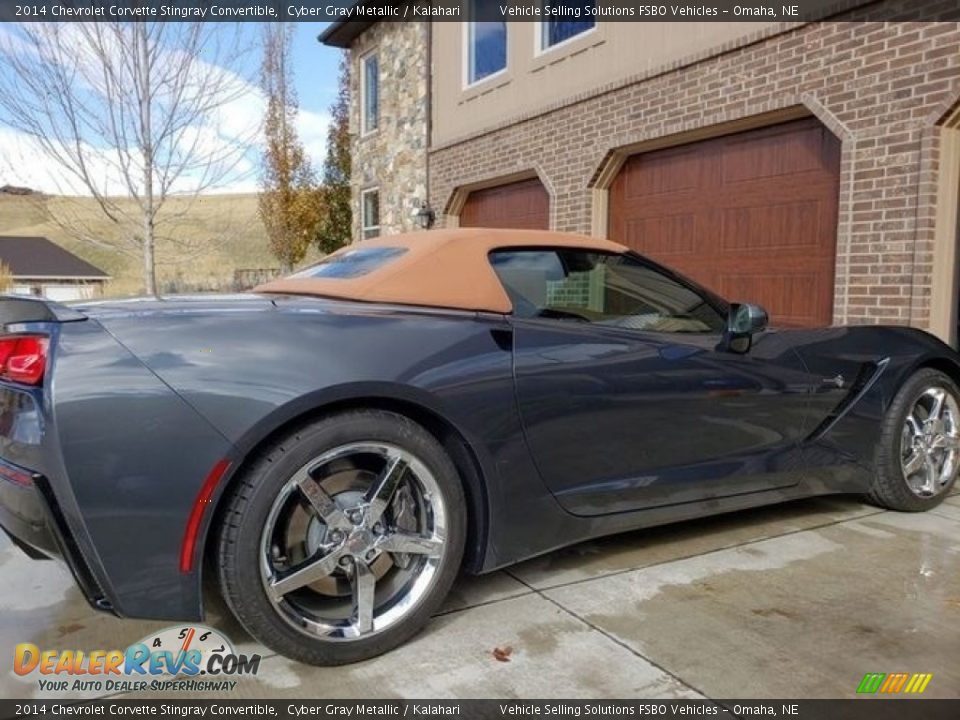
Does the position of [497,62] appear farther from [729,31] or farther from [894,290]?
[894,290]

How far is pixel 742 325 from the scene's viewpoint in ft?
10.6

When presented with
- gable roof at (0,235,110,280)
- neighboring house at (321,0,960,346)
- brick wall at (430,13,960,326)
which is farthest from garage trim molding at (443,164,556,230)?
gable roof at (0,235,110,280)

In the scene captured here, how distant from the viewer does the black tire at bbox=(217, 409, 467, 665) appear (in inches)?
85.2

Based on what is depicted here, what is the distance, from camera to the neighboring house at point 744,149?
16.9 feet

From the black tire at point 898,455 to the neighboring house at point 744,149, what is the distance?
1.51 m

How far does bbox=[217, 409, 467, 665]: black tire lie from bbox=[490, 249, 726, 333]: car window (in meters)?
0.70

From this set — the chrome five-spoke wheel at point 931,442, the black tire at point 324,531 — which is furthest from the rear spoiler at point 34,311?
the chrome five-spoke wheel at point 931,442

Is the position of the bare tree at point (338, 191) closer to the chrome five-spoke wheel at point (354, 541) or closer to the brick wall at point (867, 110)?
the brick wall at point (867, 110)

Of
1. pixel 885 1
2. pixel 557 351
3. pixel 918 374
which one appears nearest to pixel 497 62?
pixel 885 1

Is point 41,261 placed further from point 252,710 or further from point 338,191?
point 252,710

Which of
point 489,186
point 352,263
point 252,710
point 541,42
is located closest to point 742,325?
point 352,263

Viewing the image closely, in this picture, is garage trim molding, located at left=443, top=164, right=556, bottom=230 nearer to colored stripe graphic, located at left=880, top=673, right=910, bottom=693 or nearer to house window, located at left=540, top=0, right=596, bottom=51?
house window, located at left=540, top=0, right=596, bottom=51

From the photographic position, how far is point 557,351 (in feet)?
9.08

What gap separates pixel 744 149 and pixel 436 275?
4.68 meters
